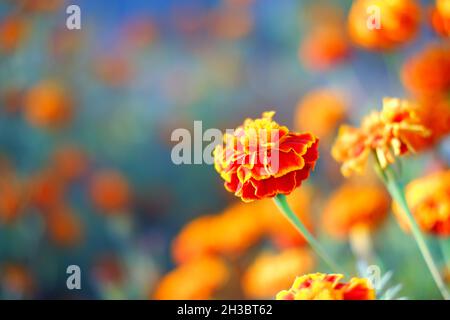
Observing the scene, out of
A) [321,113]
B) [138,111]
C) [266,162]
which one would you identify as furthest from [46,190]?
[266,162]

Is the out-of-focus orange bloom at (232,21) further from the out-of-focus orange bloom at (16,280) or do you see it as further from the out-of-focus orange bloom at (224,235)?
the out-of-focus orange bloom at (16,280)

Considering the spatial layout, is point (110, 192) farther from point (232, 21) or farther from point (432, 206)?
point (432, 206)

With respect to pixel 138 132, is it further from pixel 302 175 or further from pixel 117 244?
pixel 302 175

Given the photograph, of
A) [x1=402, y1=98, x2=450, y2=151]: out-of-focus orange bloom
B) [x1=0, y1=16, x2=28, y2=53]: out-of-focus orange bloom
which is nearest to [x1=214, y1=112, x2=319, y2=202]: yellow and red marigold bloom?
[x1=402, y1=98, x2=450, y2=151]: out-of-focus orange bloom

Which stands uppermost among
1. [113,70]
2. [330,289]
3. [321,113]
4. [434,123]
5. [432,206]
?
[113,70]

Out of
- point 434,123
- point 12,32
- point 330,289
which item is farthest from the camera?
point 12,32
